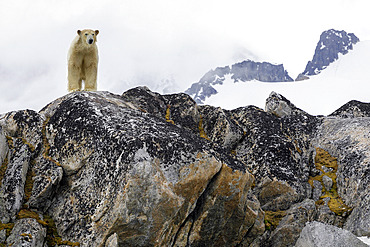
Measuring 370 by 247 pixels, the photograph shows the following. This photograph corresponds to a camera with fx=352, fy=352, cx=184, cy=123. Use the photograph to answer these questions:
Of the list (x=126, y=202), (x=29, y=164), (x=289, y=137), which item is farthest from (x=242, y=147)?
(x=29, y=164)

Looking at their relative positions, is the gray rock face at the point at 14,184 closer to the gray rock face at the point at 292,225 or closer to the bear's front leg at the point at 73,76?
the bear's front leg at the point at 73,76

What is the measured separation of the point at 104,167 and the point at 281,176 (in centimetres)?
758

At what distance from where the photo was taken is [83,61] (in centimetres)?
1773

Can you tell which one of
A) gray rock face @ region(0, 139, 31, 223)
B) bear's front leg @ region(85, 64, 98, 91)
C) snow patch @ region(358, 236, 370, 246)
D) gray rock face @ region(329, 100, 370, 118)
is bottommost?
snow patch @ region(358, 236, 370, 246)

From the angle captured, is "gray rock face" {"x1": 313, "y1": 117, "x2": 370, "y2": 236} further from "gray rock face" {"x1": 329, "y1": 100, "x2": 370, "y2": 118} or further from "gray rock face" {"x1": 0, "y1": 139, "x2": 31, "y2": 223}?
"gray rock face" {"x1": 0, "y1": 139, "x2": 31, "y2": 223}

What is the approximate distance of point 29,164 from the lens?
12.2 m

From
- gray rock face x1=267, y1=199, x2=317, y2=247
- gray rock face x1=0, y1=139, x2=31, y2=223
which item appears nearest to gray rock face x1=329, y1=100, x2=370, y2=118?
gray rock face x1=267, y1=199, x2=317, y2=247

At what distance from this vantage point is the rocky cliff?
10.4 metres

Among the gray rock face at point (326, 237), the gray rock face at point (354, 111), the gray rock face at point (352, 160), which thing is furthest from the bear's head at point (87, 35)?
the gray rock face at point (354, 111)

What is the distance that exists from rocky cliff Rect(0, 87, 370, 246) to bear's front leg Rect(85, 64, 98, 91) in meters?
2.35

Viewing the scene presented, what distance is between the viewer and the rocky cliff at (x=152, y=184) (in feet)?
34.2

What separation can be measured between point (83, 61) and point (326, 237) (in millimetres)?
13461

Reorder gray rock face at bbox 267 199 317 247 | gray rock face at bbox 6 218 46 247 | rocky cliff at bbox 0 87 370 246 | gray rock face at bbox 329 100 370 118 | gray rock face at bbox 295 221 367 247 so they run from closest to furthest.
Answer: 1. gray rock face at bbox 6 218 46 247
2. rocky cliff at bbox 0 87 370 246
3. gray rock face at bbox 295 221 367 247
4. gray rock face at bbox 267 199 317 247
5. gray rock face at bbox 329 100 370 118

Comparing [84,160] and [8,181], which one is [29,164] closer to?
[8,181]
